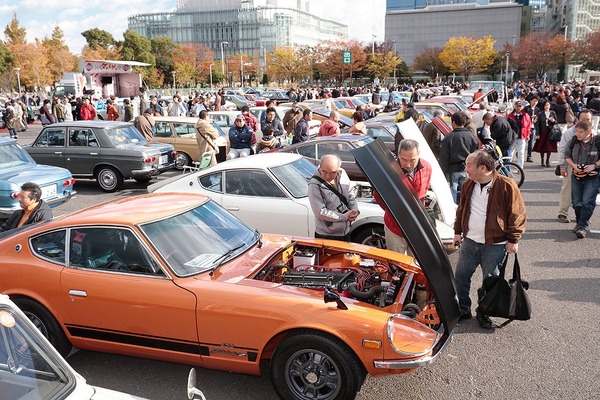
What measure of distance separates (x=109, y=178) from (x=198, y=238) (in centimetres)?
878

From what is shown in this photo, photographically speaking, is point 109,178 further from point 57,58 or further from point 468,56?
point 468,56

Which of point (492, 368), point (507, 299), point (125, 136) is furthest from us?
point (125, 136)

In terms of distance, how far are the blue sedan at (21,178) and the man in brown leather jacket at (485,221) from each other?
747cm

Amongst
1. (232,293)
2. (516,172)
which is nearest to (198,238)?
(232,293)

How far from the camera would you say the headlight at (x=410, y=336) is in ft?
11.5

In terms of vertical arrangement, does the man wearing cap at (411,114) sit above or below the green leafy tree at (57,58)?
below

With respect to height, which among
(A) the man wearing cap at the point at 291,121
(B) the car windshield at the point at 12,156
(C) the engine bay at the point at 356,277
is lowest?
(C) the engine bay at the point at 356,277

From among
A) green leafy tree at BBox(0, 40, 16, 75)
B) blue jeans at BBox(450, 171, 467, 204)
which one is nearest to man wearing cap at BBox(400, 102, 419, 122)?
blue jeans at BBox(450, 171, 467, 204)

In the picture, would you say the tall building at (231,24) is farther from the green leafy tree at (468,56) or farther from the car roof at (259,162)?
the car roof at (259,162)

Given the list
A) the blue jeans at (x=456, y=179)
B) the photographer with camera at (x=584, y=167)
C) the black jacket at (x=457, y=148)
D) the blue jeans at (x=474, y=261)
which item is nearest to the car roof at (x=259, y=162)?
the black jacket at (x=457, y=148)

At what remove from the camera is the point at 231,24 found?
12094 cm

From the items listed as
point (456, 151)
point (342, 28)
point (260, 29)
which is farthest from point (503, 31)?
point (456, 151)

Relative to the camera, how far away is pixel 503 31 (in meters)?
107

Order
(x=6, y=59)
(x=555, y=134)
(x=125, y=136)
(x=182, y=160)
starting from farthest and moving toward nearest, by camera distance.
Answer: (x=6, y=59) < (x=182, y=160) < (x=555, y=134) < (x=125, y=136)
